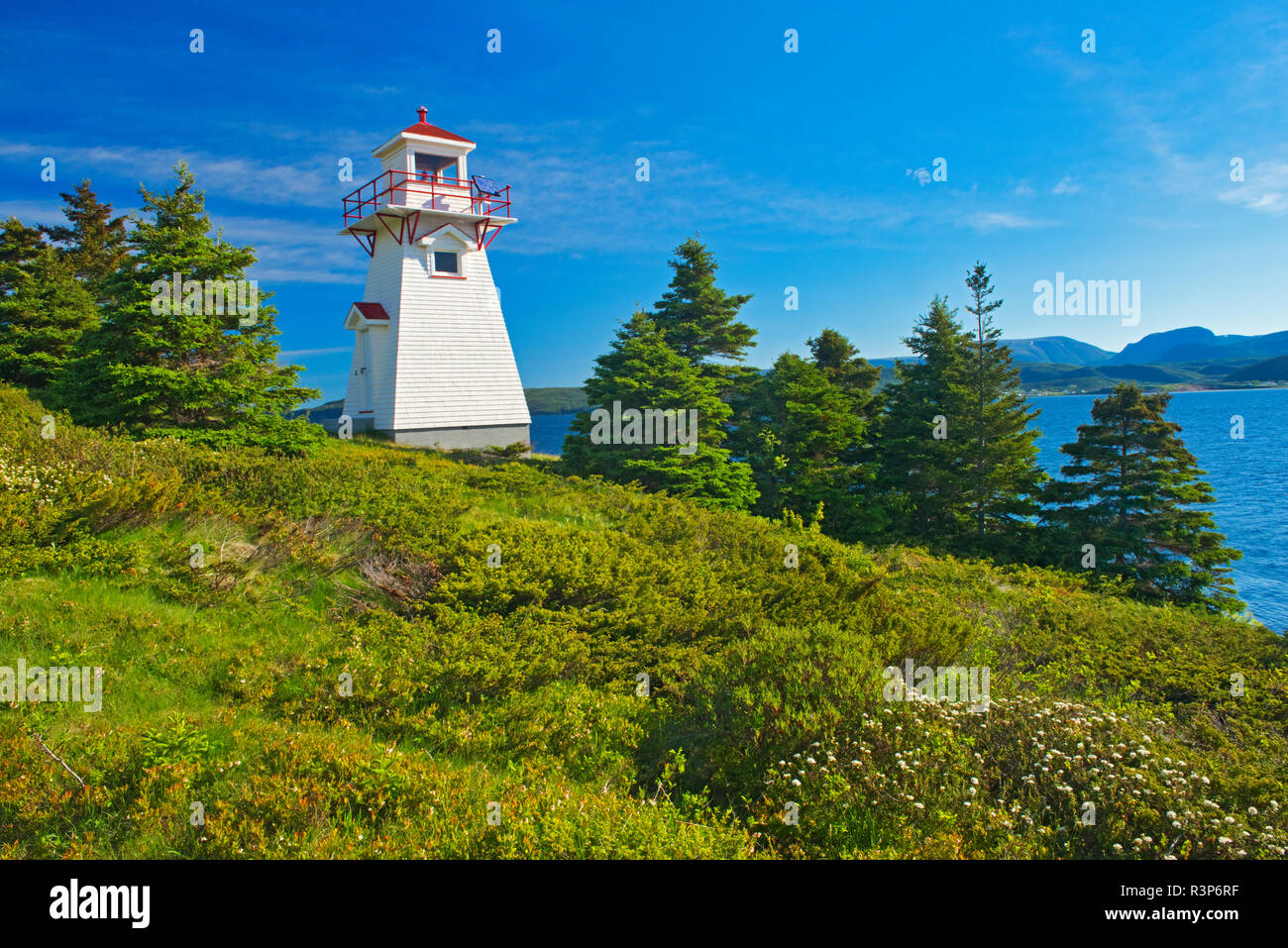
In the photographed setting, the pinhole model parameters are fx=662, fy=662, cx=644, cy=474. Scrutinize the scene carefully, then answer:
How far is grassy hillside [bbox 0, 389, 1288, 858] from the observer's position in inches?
191

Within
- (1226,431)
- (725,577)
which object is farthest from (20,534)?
(1226,431)

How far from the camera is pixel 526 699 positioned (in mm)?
7164

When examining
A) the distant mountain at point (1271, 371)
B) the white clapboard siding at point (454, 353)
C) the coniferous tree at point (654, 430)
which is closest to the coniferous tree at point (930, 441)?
the coniferous tree at point (654, 430)

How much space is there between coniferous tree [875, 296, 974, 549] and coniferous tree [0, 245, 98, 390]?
29.5 meters

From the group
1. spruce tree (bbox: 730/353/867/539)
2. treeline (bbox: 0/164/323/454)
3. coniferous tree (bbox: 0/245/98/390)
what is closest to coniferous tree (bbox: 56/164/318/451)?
treeline (bbox: 0/164/323/454)

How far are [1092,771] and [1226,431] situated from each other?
11162cm

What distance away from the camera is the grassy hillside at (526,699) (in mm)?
4855

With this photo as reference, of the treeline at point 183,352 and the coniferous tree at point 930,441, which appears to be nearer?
the treeline at point 183,352

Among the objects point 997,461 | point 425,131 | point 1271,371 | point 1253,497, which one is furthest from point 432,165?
point 1271,371

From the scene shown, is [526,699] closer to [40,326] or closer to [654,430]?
[654,430]

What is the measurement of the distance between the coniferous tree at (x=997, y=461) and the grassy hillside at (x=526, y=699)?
13128 mm

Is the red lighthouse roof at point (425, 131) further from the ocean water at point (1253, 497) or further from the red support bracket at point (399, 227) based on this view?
the ocean water at point (1253, 497)

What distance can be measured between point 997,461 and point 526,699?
944 inches

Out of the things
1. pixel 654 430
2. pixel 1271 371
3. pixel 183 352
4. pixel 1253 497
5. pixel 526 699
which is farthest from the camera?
pixel 1271 371
